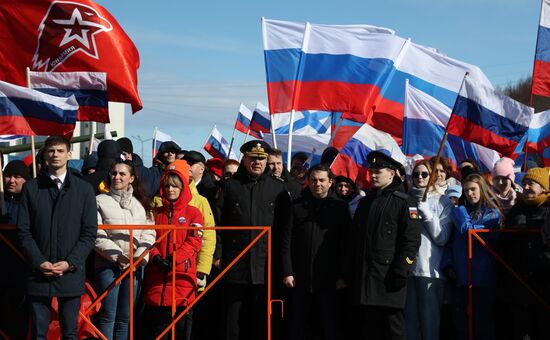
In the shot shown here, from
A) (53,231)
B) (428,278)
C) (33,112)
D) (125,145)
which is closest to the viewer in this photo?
(53,231)

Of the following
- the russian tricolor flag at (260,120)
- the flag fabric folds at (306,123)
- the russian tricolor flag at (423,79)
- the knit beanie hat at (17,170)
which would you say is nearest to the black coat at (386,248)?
the knit beanie hat at (17,170)

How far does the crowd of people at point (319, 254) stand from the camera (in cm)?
831

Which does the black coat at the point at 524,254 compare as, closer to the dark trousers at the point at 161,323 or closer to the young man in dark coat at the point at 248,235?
the young man in dark coat at the point at 248,235

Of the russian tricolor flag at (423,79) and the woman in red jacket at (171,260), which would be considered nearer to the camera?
the woman in red jacket at (171,260)

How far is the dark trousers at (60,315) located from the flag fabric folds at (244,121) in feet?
38.8

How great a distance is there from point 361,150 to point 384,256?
587 centimetres

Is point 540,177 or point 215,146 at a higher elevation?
point 215,146

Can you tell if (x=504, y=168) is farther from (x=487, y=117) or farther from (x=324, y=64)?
(x=324, y=64)

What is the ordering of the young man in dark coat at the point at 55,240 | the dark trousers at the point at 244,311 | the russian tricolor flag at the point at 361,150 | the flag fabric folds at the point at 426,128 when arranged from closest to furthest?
the young man in dark coat at the point at 55,240, the dark trousers at the point at 244,311, the flag fabric folds at the point at 426,128, the russian tricolor flag at the point at 361,150

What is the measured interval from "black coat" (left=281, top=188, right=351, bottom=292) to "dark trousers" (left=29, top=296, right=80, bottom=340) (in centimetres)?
216

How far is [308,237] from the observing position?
878 centimetres

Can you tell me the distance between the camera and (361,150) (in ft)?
45.9

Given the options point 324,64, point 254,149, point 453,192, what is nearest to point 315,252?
point 254,149

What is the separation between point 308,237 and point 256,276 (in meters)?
0.68
